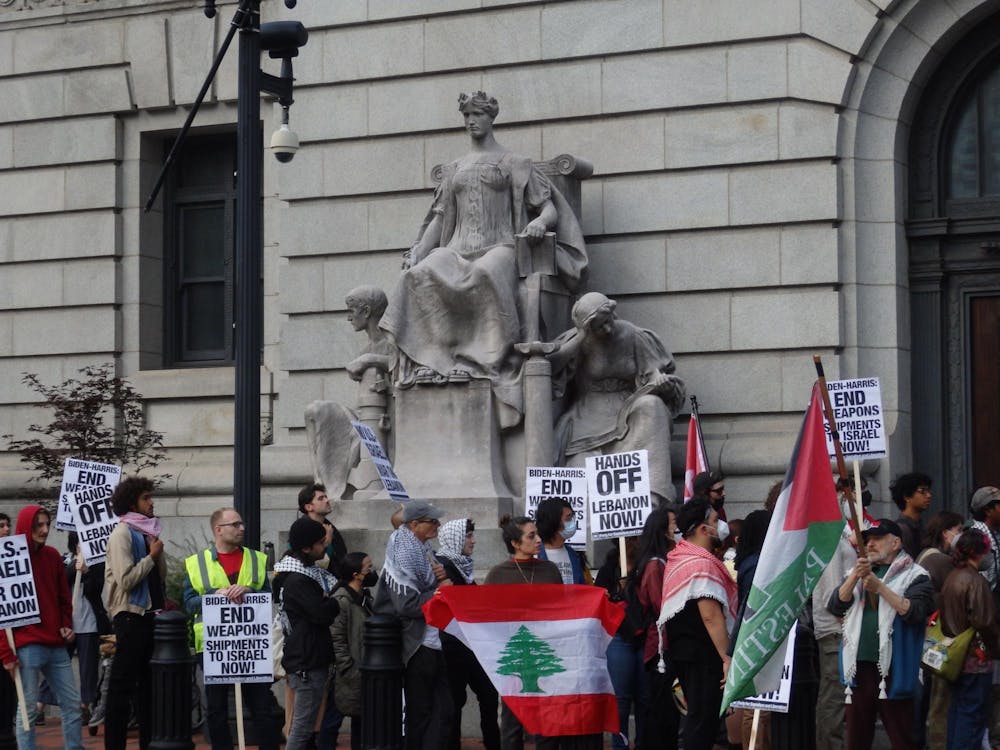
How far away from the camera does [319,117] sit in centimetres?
2212

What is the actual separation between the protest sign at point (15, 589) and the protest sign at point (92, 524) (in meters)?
1.24

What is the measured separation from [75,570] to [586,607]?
6.51 metres

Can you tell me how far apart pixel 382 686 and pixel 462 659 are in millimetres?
1327

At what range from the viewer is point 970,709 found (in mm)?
13758

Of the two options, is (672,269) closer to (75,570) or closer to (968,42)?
(968,42)

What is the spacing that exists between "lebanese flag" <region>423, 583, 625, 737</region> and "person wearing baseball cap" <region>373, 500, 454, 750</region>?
2.52ft

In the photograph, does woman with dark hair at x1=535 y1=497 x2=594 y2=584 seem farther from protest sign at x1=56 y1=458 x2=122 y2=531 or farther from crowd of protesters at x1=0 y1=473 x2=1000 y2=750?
protest sign at x1=56 y1=458 x2=122 y2=531

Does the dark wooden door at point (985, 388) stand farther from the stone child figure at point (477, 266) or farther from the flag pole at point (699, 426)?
the stone child figure at point (477, 266)

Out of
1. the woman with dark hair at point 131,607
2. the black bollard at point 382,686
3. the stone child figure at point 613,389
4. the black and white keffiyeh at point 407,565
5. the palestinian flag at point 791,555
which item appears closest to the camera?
the palestinian flag at point 791,555

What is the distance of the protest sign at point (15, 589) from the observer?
14.6 m

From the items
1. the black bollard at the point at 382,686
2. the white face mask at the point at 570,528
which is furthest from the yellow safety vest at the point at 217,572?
the white face mask at the point at 570,528

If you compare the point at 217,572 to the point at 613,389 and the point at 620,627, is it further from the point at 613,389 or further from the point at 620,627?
the point at 613,389

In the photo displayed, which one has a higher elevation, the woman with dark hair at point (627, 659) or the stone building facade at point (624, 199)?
the stone building facade at point (624, 199)

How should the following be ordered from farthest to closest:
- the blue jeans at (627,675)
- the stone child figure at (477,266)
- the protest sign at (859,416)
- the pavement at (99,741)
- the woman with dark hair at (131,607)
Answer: the stone child figure at (477,266)
the pavement at (99,741)
the protest sign at (859,416)
the woman with dark hair at (131,607)
the blue jeans at (627,675)
